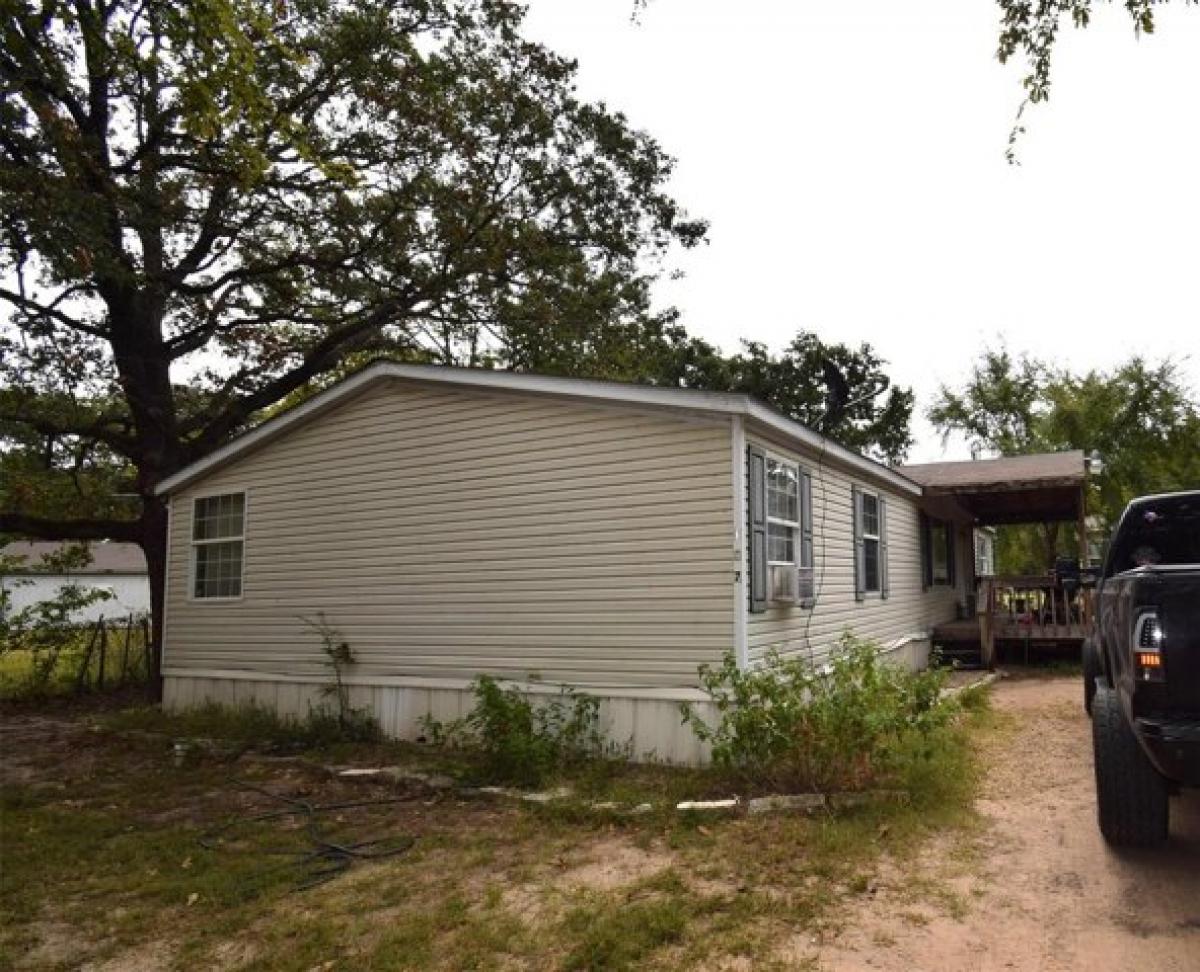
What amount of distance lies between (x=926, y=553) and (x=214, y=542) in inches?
458

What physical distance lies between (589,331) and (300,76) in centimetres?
638

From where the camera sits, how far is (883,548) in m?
11.6

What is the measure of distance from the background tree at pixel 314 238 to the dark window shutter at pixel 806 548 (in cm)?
764

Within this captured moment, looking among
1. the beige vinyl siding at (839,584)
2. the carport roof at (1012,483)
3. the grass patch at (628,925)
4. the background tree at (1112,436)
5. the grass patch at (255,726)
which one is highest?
the background tree at (1112,436)

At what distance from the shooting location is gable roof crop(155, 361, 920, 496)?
712 centimetres

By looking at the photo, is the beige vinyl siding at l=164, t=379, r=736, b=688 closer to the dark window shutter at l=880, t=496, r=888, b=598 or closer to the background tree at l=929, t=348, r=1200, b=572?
the dark window shutter at l=880, t=496, r=888, b=598

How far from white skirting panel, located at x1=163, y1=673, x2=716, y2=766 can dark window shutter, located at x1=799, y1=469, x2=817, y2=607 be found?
2096 millimetres

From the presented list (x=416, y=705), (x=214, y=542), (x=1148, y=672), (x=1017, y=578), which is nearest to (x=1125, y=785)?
(x=1148, y=672)

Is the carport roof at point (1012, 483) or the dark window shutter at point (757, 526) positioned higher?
the carport roof at point (1012, 483)

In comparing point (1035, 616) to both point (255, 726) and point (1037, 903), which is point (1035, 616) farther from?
point (255, 726)

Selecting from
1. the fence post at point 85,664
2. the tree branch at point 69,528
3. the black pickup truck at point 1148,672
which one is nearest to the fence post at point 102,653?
the fence post at point 85,664

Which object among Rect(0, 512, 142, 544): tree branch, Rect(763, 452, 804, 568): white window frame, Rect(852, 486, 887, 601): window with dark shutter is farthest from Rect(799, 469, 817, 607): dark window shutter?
Rect(0, 512, 142, 544): tree branch

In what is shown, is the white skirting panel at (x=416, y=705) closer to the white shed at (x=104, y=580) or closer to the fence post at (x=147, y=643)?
the fence post at (x=147, y=643)

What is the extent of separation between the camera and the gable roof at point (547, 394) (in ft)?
23.4
